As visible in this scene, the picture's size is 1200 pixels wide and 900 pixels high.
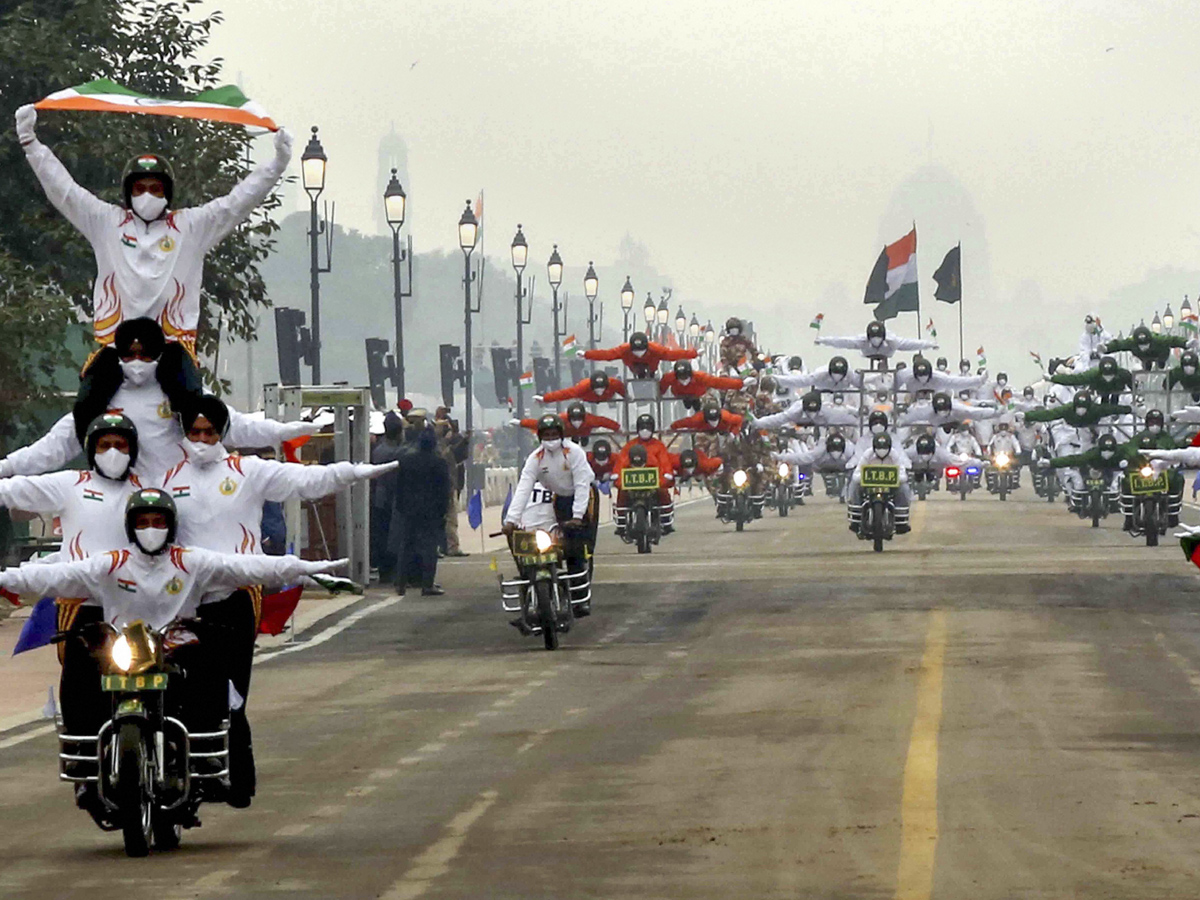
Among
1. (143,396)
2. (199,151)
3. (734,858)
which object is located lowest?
(734,858)

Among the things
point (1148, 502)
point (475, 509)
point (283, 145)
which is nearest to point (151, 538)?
point (283, 145)

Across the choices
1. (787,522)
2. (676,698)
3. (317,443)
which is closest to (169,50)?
(317,443)

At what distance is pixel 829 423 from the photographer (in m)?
49.3

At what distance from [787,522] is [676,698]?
3907cm

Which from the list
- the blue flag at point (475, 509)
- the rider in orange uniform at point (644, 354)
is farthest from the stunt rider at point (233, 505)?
the rider in orange uniform at point (644, 354)

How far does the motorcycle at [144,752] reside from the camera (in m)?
11.4

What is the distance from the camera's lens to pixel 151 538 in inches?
460

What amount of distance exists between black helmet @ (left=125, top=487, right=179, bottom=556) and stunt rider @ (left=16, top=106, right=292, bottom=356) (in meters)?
2.26

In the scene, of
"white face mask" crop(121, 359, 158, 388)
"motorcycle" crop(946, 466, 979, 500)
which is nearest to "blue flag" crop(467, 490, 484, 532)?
"motorcycle" crop(946, 466, 979, 500)

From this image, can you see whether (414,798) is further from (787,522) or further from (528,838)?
(787,522)

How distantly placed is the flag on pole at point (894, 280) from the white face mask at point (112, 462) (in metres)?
63.8

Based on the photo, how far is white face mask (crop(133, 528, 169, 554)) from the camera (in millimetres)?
11672

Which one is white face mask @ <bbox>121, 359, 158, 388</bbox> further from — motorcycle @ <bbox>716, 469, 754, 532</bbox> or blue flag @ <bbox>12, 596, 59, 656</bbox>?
motorcycle @ <bbox>716, 469, 754, 532</bbox>

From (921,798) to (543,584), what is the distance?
10.6 m
